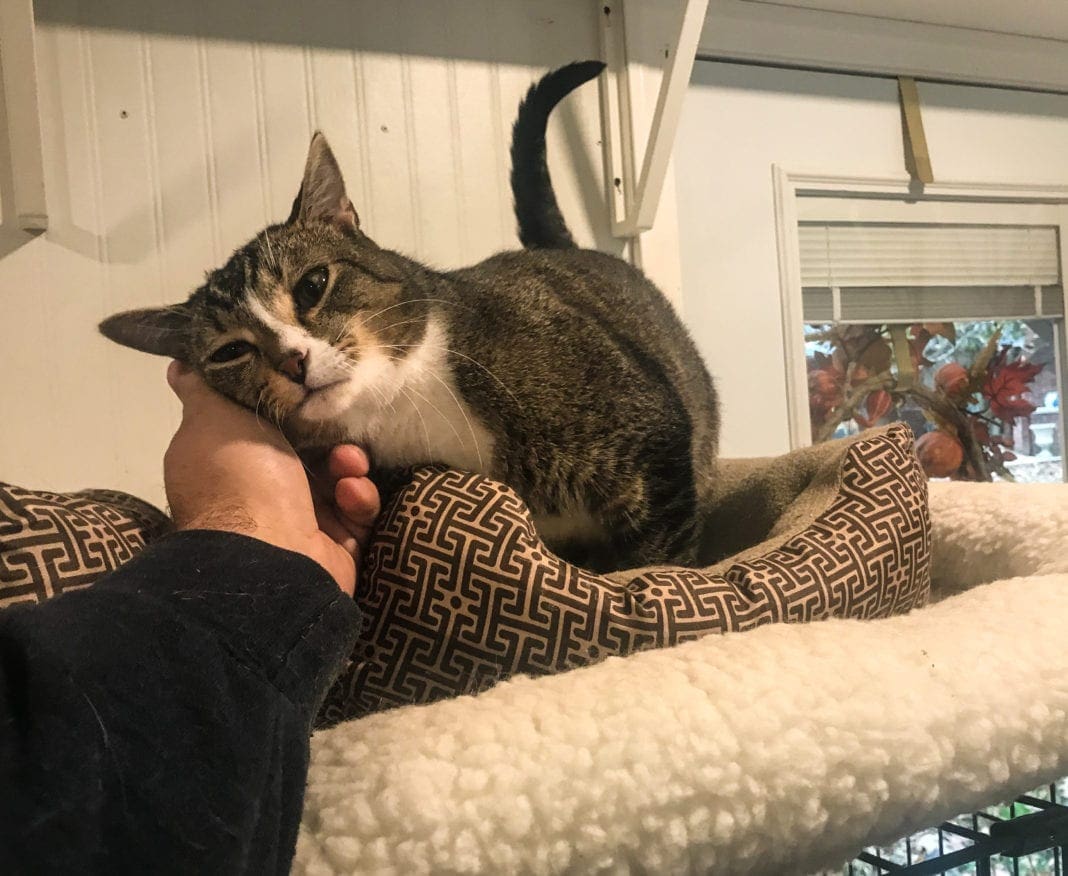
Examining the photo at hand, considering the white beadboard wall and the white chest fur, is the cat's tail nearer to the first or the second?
the white beadboard wall

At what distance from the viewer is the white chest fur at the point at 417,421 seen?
0.81 metres

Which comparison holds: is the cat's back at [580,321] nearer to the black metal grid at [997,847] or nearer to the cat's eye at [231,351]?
the cat's eye at [231,351]

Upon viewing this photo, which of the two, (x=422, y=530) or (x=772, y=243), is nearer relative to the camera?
(x=422, y=530)

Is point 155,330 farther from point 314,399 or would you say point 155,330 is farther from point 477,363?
point 477,363

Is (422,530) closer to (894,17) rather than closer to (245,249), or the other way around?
(245,249)

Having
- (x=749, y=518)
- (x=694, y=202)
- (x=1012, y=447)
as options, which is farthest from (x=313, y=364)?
(x=1012, y=447)

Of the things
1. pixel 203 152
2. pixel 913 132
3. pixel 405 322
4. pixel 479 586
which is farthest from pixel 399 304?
pixel 913 132

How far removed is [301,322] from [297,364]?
0.07 meters

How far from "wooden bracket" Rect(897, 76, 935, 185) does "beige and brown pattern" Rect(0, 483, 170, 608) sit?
6.23 feet

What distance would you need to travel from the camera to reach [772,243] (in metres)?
1.75

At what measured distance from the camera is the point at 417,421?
83cm

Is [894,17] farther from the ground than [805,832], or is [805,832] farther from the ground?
[894,17]

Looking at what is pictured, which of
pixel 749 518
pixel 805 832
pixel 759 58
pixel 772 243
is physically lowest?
pixel 805 832

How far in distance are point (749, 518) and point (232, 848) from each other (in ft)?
2.52
